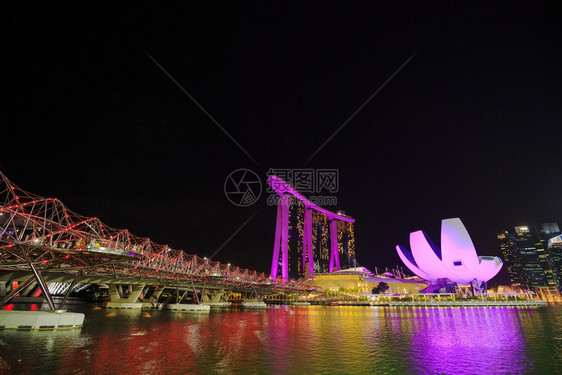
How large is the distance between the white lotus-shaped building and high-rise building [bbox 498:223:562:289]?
95.4 meters

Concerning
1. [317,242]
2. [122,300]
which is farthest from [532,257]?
[122,300]

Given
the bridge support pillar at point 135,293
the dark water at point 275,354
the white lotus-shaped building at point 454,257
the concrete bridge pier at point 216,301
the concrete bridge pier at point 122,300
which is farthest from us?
the white lotus-shaped building at point 454,257

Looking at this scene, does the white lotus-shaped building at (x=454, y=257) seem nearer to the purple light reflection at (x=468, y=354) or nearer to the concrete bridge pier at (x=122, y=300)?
the purple light reflection at (x=468, y=354)

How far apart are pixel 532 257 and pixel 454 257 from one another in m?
118

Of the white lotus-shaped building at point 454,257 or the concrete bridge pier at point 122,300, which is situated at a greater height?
the white lotus-shaped building at point 454,257

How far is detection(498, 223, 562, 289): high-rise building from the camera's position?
140500 millimetres

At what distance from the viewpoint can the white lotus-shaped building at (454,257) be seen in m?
71.6

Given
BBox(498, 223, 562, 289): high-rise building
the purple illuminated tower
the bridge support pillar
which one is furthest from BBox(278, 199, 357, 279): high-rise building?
BBox(498, 223, 562, 289): high-rise building

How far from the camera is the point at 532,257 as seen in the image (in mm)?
153250

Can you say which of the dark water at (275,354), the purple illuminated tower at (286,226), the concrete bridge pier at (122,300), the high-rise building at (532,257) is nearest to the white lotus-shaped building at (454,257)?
the purple illuminated tower at (286,226)

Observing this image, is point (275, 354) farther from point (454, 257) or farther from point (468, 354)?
point (454, 257)

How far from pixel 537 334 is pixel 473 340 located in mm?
5822

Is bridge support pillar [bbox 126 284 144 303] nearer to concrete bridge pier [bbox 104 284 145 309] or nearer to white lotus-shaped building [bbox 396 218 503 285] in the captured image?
concrete bridge pier [bbox 104 284 145 309]

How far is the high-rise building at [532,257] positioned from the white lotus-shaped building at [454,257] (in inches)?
3754
